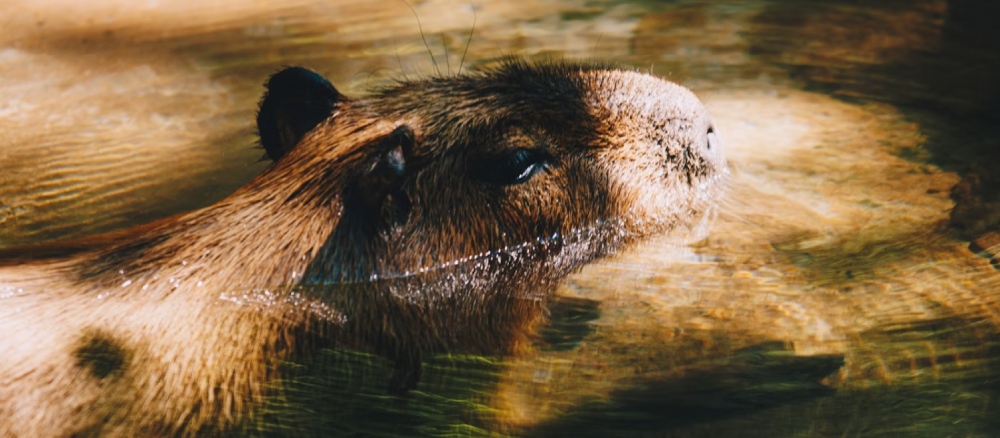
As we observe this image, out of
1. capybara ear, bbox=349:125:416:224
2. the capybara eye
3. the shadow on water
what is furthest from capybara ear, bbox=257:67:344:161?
the shadow on water

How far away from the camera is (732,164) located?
367 centimetres

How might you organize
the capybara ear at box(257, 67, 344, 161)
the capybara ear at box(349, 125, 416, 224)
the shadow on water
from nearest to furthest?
1. the capybara ear at box(349, 125, 416, 224)
2. the capybara ear at box(257, 67, 344, 161)
3. the shadow on water

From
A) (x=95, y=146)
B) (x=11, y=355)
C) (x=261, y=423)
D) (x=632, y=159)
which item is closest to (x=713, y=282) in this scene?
(x=632, y=159)

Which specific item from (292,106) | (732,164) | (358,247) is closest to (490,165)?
(358,247)

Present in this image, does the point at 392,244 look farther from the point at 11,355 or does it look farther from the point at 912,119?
the point at 912,119

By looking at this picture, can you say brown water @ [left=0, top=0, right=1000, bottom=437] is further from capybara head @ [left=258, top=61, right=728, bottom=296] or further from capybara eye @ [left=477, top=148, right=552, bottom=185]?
capybara eye @ [left=477, top=148, right=552, bottom=185]

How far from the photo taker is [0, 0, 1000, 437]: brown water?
239cm

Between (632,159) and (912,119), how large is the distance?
155 centimetres

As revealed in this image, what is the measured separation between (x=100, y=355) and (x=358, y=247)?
714mm

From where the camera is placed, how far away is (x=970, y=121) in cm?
402

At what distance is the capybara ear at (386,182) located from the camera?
9.08 feet

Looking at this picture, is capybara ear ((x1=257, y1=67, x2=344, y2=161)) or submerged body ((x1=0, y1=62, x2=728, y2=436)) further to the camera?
capybara ear ((x1=257, y1=67, x2=344, y2=161))

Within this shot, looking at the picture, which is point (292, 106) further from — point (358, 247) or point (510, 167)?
point (510, 167)

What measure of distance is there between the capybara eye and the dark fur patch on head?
1.05m
